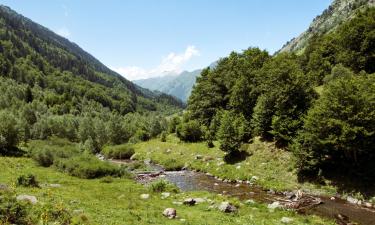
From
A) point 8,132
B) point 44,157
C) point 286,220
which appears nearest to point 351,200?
point 286,220

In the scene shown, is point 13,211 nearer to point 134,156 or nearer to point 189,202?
point 189,202

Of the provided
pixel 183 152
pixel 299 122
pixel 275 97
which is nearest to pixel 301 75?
pixel 275 97

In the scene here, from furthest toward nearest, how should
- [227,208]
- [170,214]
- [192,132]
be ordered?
1. [192,132]
2. [227,208]
3. [170,214]

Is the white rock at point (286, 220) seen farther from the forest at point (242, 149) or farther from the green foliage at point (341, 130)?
the green foliage at point (341, 130)

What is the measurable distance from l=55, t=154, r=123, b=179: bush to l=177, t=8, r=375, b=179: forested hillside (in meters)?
20.3

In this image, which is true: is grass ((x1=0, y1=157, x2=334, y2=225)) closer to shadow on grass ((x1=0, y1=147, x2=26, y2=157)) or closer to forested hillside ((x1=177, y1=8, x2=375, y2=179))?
forested hillside ((x1=177, y1=8, x2=375, y2=179))

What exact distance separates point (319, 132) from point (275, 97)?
1528 cm

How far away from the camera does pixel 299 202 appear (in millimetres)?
37625

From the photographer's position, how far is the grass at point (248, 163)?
4535cm

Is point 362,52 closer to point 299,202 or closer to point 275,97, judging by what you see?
point 275,97

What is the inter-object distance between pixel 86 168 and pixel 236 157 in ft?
85.3

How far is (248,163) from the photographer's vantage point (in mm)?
55531

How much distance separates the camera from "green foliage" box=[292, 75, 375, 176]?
3994cm

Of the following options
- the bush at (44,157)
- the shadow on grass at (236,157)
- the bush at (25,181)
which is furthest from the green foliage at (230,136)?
the bush at (25,181)
